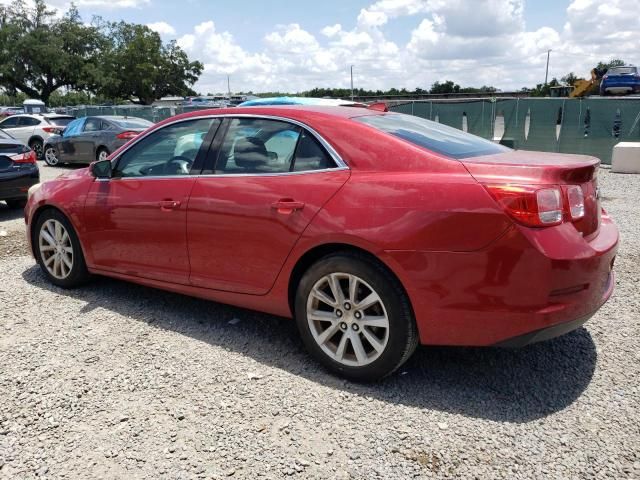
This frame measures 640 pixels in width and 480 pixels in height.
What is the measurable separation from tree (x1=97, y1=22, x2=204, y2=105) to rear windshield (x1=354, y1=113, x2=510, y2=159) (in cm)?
6131

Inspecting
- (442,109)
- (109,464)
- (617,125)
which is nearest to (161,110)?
(442,109)

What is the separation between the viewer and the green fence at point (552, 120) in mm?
13445

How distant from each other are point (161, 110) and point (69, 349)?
73.0ft

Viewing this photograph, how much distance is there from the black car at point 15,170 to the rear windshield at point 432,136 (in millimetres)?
6798

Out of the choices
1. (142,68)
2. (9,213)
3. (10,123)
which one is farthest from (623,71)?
(142,68)

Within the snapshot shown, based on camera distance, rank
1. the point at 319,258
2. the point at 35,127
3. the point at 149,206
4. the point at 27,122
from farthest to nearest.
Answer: the point at 27,122, the point at 35,127, the point at 149,206, the point at 319,258

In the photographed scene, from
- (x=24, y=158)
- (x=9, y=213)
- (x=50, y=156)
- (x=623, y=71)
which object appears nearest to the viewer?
(x=24, y=158)

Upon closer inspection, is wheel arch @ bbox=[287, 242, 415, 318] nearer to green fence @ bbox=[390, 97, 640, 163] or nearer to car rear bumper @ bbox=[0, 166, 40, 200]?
car rear bumper @ bbox=[0, 166, 40, 200]

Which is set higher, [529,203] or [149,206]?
[529,203]

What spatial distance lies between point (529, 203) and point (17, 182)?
810 centimetres

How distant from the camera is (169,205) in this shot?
12.7 ft

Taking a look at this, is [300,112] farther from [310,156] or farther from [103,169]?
[103,169]

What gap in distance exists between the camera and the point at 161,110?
957 inches

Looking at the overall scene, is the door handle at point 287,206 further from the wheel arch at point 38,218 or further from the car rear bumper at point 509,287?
the wheel arch at point 38,218
